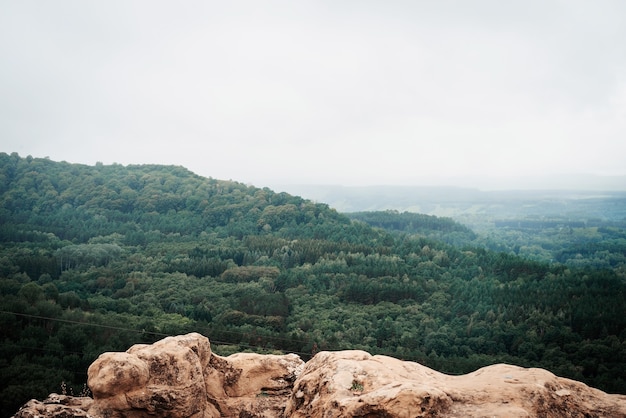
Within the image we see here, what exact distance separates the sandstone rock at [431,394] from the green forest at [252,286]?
14.4m

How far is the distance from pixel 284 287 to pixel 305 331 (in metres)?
22.4

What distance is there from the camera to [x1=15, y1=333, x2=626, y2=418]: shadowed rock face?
9562 millimetres

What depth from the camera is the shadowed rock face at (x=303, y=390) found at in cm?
956

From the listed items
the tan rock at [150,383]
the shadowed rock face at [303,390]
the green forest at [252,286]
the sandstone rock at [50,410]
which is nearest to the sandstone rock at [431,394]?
the shadowed rock face at [303,390]

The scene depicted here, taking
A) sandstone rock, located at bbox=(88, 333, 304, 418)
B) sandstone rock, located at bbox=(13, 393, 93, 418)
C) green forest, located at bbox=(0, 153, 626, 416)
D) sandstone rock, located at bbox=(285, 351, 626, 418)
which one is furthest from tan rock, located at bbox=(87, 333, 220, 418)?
green forest, located at bbox=(0, 153, 626, 416)

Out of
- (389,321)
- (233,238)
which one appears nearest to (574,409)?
(389,321)

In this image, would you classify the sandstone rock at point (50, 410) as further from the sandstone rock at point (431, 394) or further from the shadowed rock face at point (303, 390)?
the sandstone rock at point (431, 394)

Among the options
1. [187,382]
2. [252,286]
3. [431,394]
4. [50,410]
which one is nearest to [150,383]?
[187,382]

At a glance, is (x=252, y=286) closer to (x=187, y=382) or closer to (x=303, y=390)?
(x=187, y=382)

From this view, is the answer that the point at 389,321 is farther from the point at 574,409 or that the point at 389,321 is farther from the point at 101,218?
the point at 101,218

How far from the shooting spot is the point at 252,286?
237ft

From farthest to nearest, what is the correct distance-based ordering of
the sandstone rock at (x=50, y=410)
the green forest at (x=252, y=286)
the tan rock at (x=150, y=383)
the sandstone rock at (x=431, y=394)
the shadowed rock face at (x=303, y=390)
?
the green forest at (x=252, y=286) < the tan rock at (x=150, y=383) < the sandstone rock at (x=50, y=410) < the shadowed rock face at (x=303, y=390) < the sandstone rock at (x=431, y=394)

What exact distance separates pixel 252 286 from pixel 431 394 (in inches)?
2537

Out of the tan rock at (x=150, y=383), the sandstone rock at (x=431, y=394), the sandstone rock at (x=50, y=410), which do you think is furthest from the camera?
the tan rock at (x=150, y=383)
